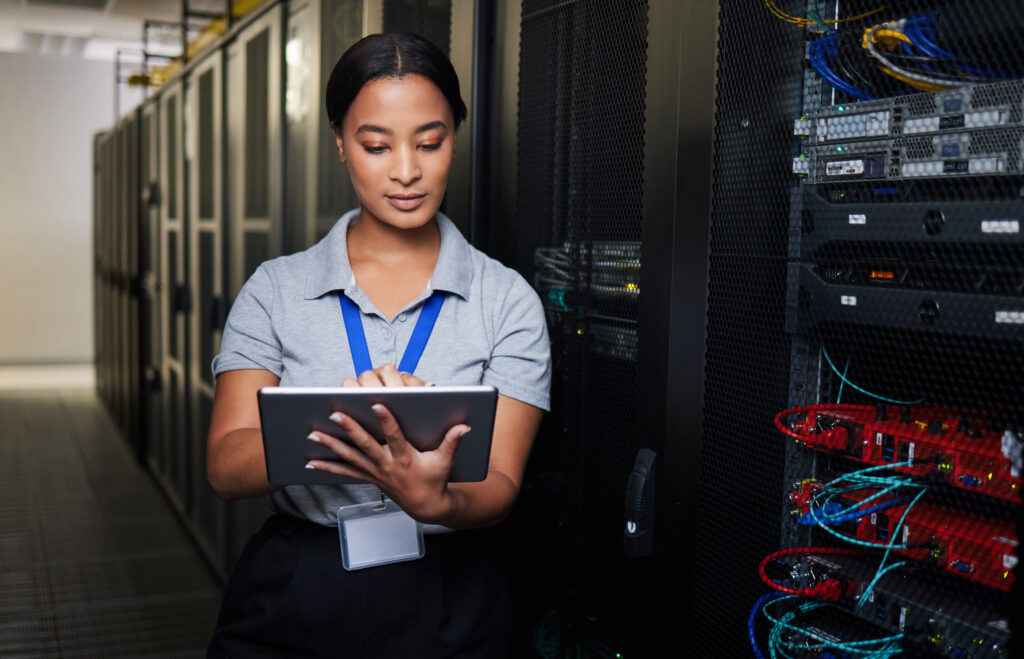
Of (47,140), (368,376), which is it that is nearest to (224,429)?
(368,376)

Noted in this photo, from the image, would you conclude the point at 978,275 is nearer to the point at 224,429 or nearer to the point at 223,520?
the point at 224,429

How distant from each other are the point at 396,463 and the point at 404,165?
41 centimetres

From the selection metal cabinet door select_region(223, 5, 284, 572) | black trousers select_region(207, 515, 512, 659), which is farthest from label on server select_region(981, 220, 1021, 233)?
metal cabinet door select_region(223, 5, 284, 572)

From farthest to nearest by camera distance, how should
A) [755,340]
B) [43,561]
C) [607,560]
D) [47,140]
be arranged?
[47,140], [43,561], [607,560], [755,340]

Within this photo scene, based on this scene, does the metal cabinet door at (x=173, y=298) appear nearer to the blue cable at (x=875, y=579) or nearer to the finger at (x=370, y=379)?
the finger at (x=370, y=379)

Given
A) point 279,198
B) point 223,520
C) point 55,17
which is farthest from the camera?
point 55,17

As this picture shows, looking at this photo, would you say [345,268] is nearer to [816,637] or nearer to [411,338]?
[411,338]

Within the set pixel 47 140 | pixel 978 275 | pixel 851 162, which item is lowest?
pixel 978 275

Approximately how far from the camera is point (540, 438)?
1509mm

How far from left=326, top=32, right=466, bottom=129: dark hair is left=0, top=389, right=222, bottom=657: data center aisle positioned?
234 cm

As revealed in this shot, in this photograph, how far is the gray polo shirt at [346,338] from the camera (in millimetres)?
1211

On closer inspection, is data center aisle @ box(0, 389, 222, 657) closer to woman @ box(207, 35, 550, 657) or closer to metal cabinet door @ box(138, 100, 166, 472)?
metal cabinet door @ box(138, 100, 166, 472)

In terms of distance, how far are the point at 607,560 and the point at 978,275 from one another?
70 centimetres

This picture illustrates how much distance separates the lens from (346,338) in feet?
4.01
